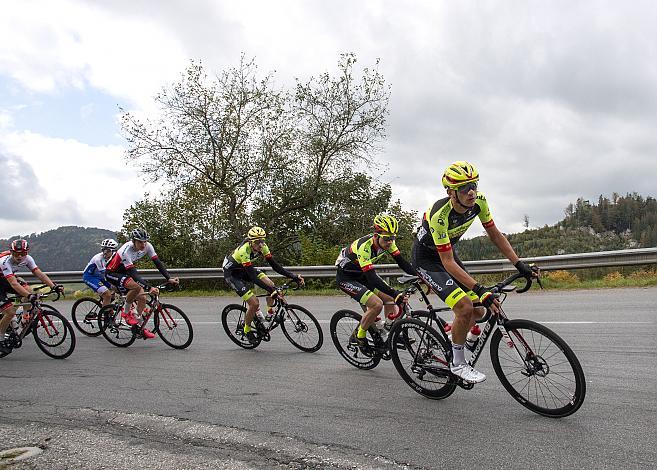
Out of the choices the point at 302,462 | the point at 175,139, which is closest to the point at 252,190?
the point at 175,139

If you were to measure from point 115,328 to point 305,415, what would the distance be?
6028 millimetres

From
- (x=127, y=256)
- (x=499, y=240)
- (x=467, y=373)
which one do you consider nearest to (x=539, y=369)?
(x=467, y=373)

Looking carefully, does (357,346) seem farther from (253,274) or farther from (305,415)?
(253,274)

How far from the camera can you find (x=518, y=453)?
390 cm

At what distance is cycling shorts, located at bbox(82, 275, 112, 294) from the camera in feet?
35.3

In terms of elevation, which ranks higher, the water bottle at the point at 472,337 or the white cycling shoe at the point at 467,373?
the water bottle at the point at 472,337

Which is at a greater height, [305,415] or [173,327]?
[173,327]

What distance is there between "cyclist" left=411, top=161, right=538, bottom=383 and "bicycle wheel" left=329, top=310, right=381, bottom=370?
6.00ft

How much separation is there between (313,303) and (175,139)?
11989 mm

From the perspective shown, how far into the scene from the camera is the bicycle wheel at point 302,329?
8188 millimetres

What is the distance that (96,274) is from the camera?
11016 millimetres

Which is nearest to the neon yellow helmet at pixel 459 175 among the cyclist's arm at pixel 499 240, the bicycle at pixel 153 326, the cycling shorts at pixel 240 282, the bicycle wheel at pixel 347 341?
the cyclist's arm at pixel 499 240

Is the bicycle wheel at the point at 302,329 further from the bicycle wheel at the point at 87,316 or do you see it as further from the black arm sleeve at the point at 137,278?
the bicycle wheel at the point at 87,316

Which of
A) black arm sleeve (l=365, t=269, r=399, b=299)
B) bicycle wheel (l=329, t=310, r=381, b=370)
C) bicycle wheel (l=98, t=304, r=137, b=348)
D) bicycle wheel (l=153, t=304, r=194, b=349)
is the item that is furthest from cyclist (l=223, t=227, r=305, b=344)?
bicycle wheel (l=98, t=304, r=137, b=348)
